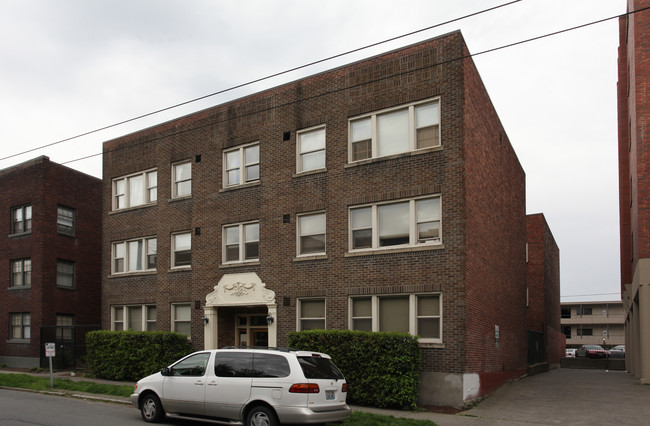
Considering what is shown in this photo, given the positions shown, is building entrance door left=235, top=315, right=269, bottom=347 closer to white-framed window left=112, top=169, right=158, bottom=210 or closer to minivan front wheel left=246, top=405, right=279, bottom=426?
white-framed window left=112, top=169, right=158, bottom=210

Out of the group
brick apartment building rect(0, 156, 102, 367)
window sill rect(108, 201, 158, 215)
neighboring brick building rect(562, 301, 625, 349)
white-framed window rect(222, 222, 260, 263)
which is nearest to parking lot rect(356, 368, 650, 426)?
white-framed window rect(222, 222, 260, 263)

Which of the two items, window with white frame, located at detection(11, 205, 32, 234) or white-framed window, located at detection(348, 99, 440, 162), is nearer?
white-framed window, located at detection(348, 99, 440, 162)

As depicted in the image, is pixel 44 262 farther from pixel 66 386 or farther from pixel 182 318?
pixel 66 386

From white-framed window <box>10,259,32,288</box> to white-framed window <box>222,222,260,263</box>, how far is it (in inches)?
465

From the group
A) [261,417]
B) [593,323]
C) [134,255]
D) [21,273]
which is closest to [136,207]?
[134,255]

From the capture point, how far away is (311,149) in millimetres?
20078

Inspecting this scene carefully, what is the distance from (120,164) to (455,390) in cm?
1708

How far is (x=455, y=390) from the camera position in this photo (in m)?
15.9

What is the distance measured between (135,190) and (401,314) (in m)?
13.4

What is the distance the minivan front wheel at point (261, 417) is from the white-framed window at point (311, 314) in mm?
7554

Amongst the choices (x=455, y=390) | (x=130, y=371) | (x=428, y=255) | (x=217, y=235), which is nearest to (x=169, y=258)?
(x=217, y=235)

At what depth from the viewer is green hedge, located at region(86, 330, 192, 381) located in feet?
70.0

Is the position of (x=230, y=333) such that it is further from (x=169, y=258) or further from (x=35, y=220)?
(x=35, y=220)

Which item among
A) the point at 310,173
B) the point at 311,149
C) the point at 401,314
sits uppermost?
the point at 311,149
